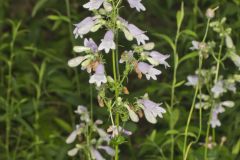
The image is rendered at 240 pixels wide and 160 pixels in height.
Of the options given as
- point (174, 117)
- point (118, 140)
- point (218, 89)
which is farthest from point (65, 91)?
point (118, 140)

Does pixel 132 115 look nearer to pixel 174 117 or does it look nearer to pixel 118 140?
pixel 118 140

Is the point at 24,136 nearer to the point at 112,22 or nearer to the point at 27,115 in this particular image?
the point at 27,115

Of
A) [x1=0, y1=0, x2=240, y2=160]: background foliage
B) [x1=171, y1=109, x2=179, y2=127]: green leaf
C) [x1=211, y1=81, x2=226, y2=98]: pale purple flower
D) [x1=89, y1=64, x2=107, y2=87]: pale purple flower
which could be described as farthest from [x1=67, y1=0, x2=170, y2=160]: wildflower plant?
[x1=171, y1=109, x2=179, y2=127]: green leaf

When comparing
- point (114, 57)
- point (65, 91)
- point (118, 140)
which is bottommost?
point (118, 140)

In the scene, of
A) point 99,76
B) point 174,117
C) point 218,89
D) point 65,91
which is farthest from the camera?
point 65,91

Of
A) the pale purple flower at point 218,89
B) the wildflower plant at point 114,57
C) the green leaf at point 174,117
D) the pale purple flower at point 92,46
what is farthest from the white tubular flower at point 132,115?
the green leaf at point 174,117

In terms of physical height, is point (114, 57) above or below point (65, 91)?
below

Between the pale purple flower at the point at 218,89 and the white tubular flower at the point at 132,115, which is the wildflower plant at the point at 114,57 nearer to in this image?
the white tubular flower at the point at 132,115

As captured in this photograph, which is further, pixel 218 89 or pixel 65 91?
pixel 65 91
